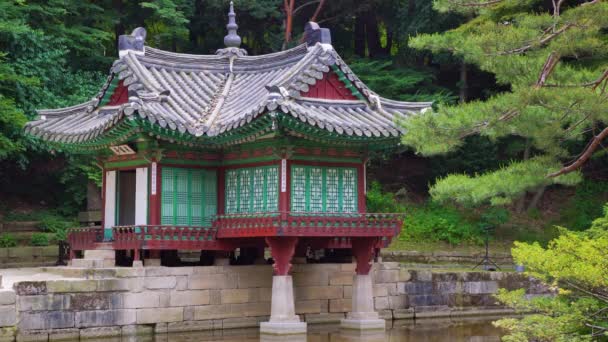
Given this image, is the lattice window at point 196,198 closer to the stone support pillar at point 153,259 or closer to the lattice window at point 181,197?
the lattice window at point 181,197

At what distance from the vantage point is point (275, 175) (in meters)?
21.4

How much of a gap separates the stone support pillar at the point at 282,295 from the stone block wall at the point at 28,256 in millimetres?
10195

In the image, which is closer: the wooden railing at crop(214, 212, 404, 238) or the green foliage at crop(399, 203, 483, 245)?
the wooden railing at crop(214, 212, 404, 238)

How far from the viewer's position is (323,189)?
21891 mm

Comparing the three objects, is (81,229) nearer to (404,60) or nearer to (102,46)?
(102,46)

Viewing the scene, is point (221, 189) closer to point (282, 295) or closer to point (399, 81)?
point (282, 295)

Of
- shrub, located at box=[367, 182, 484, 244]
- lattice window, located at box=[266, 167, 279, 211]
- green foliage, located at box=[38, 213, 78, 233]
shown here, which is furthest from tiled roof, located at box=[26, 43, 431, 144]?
shrub, located at box=[367, 182, 484, 244]

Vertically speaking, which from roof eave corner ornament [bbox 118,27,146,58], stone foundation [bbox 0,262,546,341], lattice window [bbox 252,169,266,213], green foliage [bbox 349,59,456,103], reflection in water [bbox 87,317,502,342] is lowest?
reflection in water [bbox 87,317,502,342]

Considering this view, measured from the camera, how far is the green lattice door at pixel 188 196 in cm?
2173

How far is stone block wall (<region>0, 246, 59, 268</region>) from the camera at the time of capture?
91.8 feet

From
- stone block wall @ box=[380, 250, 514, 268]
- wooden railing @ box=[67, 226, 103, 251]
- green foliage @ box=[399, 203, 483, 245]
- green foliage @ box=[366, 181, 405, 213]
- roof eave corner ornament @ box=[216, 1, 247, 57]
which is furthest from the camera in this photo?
green foliage @ box=[366, 181, 405, 213]

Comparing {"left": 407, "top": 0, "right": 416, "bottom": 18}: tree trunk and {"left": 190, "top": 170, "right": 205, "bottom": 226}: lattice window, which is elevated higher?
{"left": 407, "top": 0, "right": 416, "bottom": 18}: tree trunk

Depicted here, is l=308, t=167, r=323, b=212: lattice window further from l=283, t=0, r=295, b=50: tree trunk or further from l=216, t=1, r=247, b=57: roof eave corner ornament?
l=283, t=0, r=295, b=50: tree trunk

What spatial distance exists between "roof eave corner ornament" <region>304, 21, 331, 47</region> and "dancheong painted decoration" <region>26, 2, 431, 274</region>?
35 millimetres
